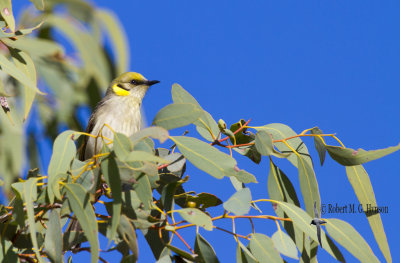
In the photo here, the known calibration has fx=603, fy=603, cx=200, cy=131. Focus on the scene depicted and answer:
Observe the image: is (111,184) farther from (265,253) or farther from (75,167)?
(265,253)

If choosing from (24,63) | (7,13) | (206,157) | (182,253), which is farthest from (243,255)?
(7,13)

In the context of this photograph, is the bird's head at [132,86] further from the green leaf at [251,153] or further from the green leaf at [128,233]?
the green leaf at [128,233]

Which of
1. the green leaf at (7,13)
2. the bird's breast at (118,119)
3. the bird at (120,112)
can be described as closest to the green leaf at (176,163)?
the green leaf at (7,13)

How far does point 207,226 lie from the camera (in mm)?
1739

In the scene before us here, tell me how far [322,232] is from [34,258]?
97 centimetres

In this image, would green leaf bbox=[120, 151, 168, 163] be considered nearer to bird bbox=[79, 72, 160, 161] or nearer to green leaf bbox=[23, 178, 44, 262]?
green leaf bbox=[23, 178, 44, 262]

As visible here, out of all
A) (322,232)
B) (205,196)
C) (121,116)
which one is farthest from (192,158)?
(121,116)

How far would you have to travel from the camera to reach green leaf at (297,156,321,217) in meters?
2.10

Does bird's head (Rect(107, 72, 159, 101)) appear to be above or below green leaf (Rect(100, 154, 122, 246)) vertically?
above

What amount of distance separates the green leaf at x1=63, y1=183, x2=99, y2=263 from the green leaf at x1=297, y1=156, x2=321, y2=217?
2.50 ft

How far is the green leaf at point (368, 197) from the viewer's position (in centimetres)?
222

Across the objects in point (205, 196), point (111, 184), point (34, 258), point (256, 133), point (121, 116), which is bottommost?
point (34, 258)

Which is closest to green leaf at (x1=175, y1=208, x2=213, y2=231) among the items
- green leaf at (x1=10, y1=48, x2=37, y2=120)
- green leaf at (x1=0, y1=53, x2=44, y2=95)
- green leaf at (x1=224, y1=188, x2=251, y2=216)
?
green leaf at (x1=224, y1=188, x2=251, y2=216)

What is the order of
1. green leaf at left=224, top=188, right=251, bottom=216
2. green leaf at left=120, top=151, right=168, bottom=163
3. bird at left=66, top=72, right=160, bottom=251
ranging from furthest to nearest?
bird at left=66, top=72, right=160, bottom=251, green leaf at left=224, top=188, right=251, bottom=216, green leaf at left=120, top=151, right=168, bottom=163
